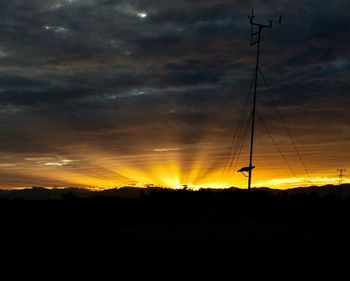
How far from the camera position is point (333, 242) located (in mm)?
26141

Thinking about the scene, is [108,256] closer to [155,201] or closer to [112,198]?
[155,201]

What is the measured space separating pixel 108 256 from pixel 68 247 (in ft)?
12.0

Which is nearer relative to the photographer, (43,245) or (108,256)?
(108,256)

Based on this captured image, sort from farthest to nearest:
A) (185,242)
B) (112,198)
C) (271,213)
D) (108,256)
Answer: (112,198) → (271,213) → (185,242) → (108,256)

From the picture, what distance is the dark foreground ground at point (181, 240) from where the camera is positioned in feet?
58.3

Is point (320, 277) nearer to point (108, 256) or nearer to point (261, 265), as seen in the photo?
point (261, 265)

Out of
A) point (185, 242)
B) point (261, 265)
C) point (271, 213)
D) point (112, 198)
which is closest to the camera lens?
point (261, 265)

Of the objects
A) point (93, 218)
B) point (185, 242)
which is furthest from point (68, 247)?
point (93, 218)

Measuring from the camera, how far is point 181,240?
23234 mm

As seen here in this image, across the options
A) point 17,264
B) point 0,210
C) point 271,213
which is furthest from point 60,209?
point 17,264

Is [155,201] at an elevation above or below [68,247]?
above

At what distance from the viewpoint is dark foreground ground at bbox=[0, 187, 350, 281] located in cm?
1778

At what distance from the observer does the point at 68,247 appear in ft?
77.8

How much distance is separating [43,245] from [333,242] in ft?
44.9
